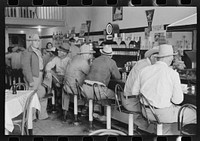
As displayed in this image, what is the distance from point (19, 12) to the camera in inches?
127

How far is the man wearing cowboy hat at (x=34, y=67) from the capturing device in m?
3.32

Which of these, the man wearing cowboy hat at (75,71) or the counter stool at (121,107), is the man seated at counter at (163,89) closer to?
the counter stool at (121,107)

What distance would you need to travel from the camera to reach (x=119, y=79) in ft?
11.1

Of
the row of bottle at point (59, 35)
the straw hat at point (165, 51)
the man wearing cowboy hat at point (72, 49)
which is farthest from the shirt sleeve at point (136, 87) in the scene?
the row of bottle at point (59, 35)

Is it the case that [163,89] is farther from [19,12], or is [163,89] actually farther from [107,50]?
[19,12]

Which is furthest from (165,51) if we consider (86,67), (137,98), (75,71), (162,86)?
(75,71)

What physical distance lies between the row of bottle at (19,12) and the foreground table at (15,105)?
0.87m

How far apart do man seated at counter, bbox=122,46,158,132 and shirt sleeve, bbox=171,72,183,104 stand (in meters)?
0.31

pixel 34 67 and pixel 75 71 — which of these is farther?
pixel 75 71

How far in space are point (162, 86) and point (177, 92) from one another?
0.56ft

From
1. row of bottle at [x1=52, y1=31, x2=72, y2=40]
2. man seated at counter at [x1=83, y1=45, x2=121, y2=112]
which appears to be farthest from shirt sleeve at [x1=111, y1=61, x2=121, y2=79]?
row of bottle at [x1=52, y1=31, x2=72, y2=40]

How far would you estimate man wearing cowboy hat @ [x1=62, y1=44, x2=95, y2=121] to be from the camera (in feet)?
11.2

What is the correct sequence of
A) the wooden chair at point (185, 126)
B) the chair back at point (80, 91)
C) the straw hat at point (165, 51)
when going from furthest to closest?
the chair back at point (80, 91) → the straw hat at point (165, 51) → the wooden chair at point (185, 126)

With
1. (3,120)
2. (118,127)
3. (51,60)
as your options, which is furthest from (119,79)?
(3,120)
